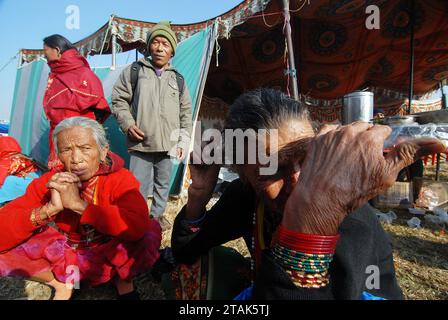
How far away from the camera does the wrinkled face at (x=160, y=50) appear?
2.95 m

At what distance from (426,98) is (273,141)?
12.1 m

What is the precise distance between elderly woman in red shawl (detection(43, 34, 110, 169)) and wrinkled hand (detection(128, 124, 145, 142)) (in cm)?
46

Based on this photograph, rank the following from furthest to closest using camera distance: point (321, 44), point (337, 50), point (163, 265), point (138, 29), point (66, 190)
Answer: point (337, 50) < point (321, 44) < point (138, 29) < point (163, 265) < point (66, 190)

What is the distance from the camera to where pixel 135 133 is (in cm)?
282

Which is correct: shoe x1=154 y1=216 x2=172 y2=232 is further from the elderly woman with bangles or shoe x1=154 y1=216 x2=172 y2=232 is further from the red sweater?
the elderly woman with bangles

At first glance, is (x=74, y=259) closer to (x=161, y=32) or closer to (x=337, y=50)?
(x=161, y=32)

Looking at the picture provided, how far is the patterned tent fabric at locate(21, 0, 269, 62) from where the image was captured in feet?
14.5

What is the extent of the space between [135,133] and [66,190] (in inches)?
58.7

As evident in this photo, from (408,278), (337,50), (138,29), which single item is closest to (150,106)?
(408,278)

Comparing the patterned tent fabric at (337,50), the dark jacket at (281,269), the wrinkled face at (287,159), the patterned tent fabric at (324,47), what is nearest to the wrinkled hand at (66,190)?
the dark jacket at (281,269)

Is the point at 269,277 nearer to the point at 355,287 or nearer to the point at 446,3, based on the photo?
the point at 355,287

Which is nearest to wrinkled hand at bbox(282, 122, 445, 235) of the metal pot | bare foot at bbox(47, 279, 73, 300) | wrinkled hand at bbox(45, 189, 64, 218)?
the metal pot

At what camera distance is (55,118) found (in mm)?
2777

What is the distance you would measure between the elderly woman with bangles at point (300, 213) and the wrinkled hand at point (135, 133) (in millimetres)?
1613
